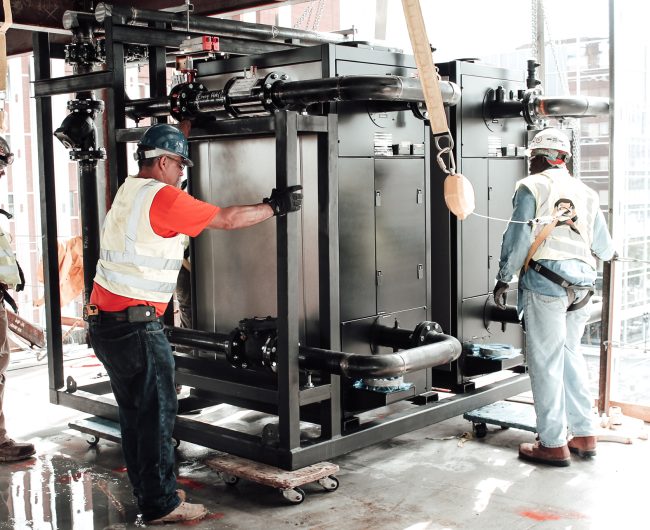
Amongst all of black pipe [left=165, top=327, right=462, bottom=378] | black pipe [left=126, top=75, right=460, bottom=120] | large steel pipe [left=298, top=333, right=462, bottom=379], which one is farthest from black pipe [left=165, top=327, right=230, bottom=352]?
black pipe [left=126, top=75, right=460, bottom=120]

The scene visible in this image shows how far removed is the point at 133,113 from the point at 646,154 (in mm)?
3555

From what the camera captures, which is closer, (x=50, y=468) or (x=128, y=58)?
(x=50, y=468)

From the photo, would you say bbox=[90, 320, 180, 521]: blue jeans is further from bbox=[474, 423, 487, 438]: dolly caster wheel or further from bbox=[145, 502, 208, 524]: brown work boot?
bbox=[474, 423, 487, 438]: dolly caster wheel

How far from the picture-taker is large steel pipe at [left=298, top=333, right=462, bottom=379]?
14.7 feet

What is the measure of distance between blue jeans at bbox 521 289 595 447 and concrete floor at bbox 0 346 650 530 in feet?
0.76

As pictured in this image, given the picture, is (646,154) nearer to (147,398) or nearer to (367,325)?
(367,325)

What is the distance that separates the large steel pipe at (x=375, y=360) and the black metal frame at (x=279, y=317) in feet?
0.46

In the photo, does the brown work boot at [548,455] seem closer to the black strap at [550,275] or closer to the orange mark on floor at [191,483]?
the black strap at [550,275]

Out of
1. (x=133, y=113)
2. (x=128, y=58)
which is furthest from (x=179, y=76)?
(x=133, y=113)

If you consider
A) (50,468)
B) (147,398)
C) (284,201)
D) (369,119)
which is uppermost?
(369,119)

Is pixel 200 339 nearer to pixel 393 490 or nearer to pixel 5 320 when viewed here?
pixel 5 320

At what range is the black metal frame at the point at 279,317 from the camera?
455cm

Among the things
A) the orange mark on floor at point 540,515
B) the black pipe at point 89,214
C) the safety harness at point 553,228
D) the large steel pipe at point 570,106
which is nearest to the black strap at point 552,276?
the safety harness at point 553,228

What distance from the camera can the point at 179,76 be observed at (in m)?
6.48
